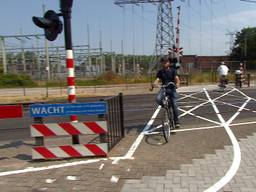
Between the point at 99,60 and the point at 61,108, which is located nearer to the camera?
the point at 61,108

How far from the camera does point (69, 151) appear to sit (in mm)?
6707

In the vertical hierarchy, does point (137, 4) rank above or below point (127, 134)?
above

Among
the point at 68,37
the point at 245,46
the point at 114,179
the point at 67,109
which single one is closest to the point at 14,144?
the point at 67,109

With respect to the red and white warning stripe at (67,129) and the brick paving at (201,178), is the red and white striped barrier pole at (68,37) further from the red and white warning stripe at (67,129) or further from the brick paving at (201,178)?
the brick paving at (201,178)

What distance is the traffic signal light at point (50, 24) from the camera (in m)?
6.66

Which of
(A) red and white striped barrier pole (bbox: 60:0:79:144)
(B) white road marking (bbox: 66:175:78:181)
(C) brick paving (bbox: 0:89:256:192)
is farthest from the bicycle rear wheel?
(B) white road marking (bbox: 66:175:78:181)

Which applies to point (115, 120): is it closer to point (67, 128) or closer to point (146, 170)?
point (67, 128)

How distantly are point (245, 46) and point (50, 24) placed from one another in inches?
3901

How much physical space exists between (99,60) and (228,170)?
49.1 metres

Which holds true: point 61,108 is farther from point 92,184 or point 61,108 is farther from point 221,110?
point 221,110

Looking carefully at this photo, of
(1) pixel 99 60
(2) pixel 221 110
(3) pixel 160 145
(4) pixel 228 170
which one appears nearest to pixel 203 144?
(3) pixel 160 145

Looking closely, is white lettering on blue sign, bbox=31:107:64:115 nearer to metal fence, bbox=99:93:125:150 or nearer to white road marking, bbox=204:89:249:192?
metal fence, bbox=99:93:125:150

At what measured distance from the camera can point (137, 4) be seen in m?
51.2

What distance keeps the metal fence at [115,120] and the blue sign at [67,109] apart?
877 millimetres
